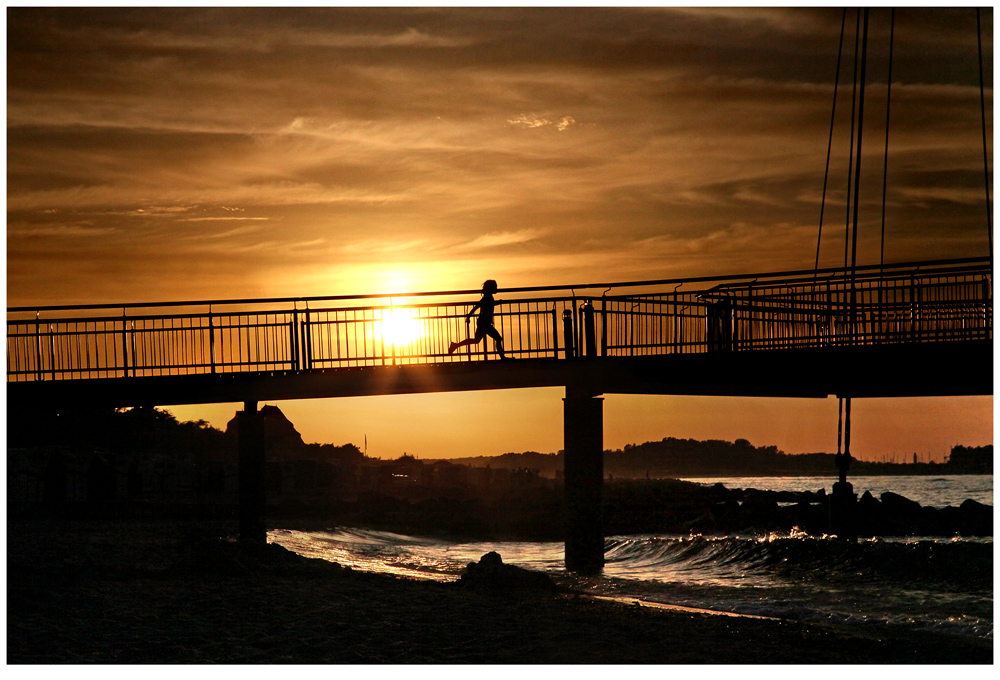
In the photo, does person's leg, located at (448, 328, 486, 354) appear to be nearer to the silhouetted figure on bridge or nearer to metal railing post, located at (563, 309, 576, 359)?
the silhouetted figure on bridge

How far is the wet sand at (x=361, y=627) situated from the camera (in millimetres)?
10727

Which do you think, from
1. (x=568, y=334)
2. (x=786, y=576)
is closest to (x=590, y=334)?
(x=568, y=334)

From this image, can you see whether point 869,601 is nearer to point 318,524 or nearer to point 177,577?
point 177,577

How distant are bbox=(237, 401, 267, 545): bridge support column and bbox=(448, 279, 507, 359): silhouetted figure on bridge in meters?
4.70

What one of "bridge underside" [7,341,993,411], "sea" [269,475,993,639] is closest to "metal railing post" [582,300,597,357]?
"bridge underside" [7,341,993,411]

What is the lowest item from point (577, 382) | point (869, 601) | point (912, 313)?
point (869, 601)

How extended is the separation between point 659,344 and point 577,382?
1.77 meters

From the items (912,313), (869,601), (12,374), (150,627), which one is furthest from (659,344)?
(12,374)

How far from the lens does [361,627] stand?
1202 cm

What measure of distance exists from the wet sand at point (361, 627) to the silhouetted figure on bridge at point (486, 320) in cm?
490

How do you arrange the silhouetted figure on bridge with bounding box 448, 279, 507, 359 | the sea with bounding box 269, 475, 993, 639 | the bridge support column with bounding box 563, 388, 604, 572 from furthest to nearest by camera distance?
the bridge support column with bounding box 563, 388, 604, 572 < the silhouetted figure on bridge with bounding box 448, 279, 507, 359 < the sea with bounding box 269, 475, 993, 639

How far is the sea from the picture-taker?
1469 centimetres

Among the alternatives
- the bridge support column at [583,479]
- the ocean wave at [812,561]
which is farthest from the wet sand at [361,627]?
the ocean wave at [812,561]

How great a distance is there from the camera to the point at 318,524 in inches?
1734
